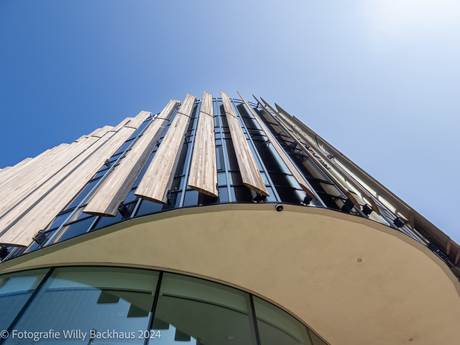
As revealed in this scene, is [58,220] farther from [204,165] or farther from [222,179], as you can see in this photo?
[222,179]

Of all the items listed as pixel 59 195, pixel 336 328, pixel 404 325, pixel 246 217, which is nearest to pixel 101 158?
pixel 59 195

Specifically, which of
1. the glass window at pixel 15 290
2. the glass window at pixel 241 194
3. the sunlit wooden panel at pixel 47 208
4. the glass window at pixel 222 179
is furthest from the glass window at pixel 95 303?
the glass window at pixel 222 179

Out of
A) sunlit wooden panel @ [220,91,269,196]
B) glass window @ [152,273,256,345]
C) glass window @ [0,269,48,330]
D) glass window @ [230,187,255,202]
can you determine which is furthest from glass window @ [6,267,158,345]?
sunlit wooden panel @ [220,91,269,196]

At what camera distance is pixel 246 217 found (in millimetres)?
5785

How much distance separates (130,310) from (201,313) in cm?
168

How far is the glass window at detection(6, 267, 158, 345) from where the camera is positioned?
4832 millimetres

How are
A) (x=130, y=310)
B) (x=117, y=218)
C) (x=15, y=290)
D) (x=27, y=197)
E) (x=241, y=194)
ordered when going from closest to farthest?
(x=130, y=310), (x=15, y=290), (x=117, y=218), (x=241, y=194), (x=27, y=197)

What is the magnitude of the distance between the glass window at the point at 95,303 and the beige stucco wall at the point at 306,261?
0.31m

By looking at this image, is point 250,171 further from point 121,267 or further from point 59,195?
point 59,195

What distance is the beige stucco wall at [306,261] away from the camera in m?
5.80

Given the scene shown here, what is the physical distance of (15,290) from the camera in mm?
5547

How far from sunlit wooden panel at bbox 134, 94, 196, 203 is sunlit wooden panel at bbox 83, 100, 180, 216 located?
872mm

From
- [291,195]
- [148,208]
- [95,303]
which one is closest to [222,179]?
[291,195]

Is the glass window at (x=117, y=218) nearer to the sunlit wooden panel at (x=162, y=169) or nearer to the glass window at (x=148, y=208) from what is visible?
the glass window at (x=148, y=208)
